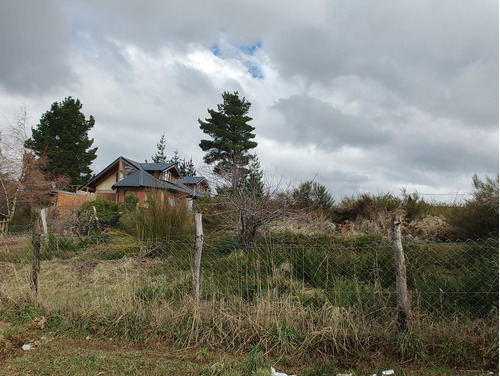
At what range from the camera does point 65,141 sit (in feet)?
104

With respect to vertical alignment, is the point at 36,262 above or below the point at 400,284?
above

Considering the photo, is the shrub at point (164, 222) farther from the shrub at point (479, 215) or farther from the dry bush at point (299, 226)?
the shrub at point (479, 215)

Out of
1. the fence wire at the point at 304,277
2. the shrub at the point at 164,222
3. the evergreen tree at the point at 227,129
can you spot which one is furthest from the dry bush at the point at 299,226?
the evergreen tree at the point at 227,129

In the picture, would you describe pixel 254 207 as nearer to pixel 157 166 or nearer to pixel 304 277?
pixel 304 277

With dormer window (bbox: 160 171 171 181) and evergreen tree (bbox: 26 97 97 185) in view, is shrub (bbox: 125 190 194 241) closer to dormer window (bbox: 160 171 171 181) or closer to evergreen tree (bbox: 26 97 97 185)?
dormer window (bbox: 160 171 171 181)

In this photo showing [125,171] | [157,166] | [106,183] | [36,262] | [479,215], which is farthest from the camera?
[157,166]

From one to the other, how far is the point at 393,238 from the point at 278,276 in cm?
170

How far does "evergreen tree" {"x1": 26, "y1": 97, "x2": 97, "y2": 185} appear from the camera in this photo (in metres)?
30.7

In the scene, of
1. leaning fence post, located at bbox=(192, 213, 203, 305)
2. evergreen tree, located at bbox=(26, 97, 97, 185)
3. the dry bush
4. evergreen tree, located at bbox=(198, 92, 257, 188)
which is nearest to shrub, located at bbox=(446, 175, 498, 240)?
the dry bush

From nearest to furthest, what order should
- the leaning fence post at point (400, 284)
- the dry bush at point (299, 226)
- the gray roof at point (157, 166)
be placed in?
the leaning fence post at point (400, 284) < the dry bush at point (299, 226) < the gray roof at point (157, 166)

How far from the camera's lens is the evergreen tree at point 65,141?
3069 cm

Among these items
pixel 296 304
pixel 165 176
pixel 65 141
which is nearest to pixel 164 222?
pixel 296 304

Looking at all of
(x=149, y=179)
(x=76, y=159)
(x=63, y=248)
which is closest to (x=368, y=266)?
(x=63, y=248)

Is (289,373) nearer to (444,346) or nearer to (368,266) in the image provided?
(444,346)
